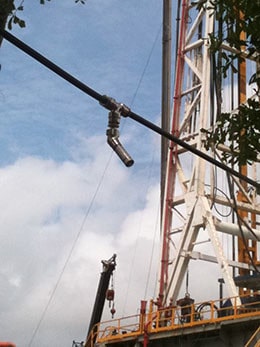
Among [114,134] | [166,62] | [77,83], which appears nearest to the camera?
[77,83]

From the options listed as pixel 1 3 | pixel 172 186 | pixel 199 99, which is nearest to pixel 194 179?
pixel 172 186

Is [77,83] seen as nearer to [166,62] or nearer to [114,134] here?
[114,134]

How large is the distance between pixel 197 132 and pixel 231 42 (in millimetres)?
20405

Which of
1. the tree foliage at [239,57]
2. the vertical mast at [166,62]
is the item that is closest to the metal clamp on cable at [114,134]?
the tree foliage at [239,57]

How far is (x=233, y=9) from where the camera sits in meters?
11.8

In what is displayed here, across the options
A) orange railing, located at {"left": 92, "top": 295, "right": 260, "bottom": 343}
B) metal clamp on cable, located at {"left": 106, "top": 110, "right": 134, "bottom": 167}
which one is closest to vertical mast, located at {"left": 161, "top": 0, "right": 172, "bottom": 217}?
orange railing, located at {"left": 92, "top": 295, "right": 260, "bottom": 343}

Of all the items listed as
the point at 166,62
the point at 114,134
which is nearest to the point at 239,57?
the point at 114,134

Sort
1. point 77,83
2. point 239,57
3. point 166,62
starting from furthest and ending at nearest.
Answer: point 166,62, point 239,57, point 77,83

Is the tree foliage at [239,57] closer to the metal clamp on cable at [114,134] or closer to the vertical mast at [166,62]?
the metal clamp on cable at [114,134]

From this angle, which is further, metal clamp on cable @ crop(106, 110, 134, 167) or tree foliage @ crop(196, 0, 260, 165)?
tree foliage @ crop(196, 0, 260, 165)

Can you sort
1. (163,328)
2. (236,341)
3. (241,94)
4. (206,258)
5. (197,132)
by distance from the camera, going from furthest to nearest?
(241,94)
(197,132)
(206,258)
(163,328)
(236,341)

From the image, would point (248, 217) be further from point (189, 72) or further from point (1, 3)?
point (1, 3)

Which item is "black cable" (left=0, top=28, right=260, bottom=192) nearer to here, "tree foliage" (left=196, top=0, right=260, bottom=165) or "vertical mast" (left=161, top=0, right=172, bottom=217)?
"tree foliage" (left=196, top=0, right=260, bottom=165)

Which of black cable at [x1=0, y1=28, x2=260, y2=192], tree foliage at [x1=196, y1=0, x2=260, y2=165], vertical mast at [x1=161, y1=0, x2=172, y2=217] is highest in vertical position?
vertical mast at [x1=161, y1=0, x2=172, y2=217]
